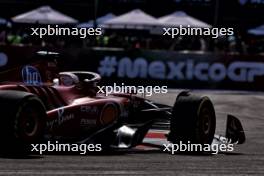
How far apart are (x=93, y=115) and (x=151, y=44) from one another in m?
21.6

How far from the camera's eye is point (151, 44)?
30844mm

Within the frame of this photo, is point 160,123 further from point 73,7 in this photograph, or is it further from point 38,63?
point 73,7

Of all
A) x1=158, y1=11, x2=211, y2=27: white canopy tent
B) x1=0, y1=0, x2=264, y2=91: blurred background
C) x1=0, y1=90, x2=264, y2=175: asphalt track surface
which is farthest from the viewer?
x1=158, y1=11, x2=211, y2=27: white canopy tent

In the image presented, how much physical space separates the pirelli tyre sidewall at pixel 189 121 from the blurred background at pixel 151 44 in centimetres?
1283

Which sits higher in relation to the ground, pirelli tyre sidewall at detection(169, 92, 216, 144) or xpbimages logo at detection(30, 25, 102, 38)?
xpbimages logo at detection(30, 25, 102, 38)

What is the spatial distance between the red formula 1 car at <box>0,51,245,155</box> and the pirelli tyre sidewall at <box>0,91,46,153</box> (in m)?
0.01

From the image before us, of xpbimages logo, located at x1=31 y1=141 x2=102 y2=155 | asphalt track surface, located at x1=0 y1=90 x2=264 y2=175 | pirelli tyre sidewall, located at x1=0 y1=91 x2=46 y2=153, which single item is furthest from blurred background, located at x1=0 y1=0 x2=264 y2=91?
pirelli tyre sidewall, located at x1=0 y1=91 x2=46 y2=153

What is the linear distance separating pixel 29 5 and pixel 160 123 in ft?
98.7

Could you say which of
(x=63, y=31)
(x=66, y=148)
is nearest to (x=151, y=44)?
(x=63, y=31)

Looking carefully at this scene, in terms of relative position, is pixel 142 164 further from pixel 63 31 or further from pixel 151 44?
pixel 151 44

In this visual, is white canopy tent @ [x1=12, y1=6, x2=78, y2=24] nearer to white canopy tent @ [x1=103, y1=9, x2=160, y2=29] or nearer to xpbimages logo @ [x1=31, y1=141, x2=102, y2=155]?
white canopy tent @ [x1=103, y1=9, x2=160, y2=29]

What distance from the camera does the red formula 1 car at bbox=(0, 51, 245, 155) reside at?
27.3 ft

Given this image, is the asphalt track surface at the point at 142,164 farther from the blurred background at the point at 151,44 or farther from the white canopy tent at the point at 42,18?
the white canopy tent at the point at 42,18

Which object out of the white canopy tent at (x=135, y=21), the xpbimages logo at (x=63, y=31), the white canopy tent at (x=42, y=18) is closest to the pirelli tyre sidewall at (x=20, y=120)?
the xpbimages logo at (x=63, y=31)
